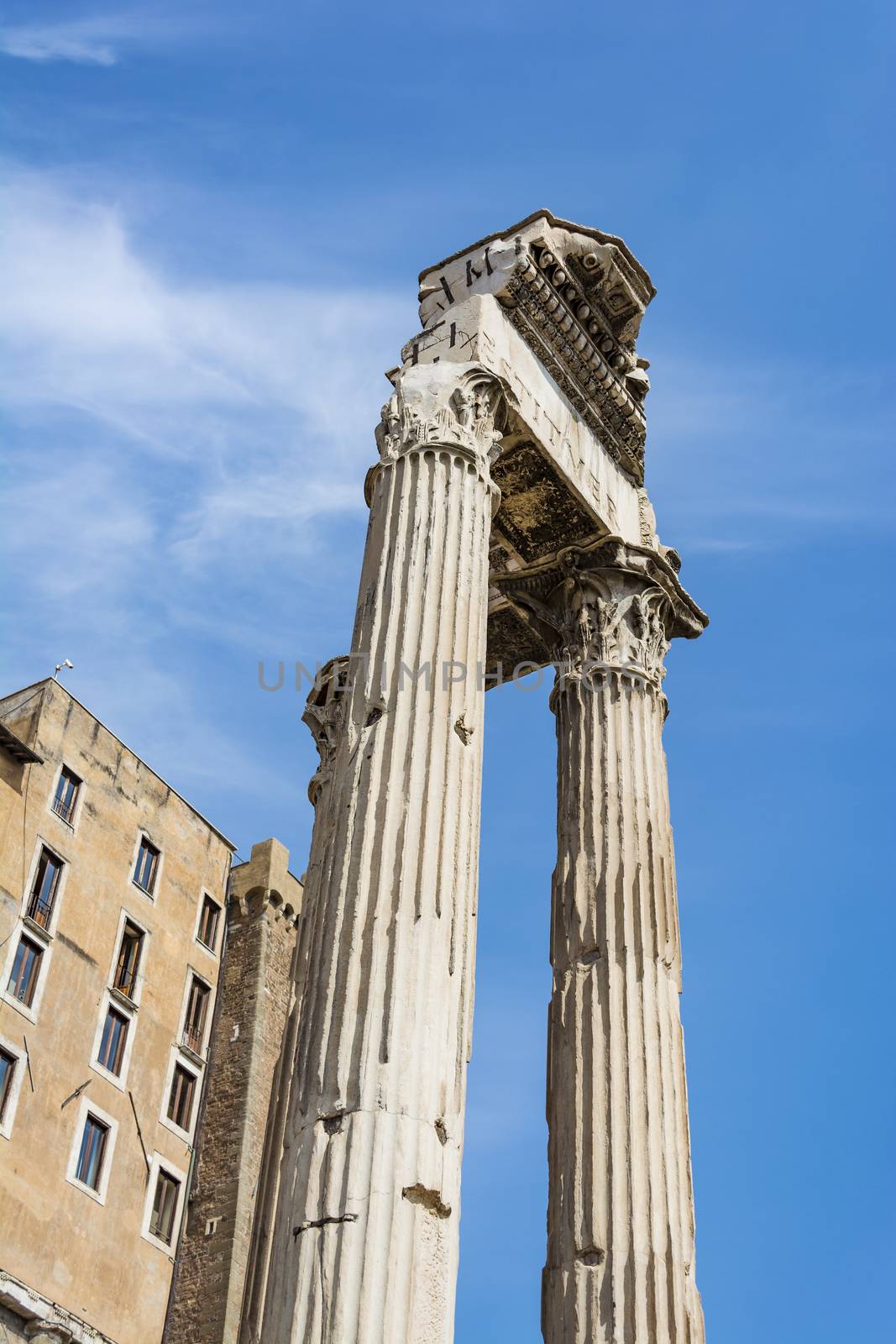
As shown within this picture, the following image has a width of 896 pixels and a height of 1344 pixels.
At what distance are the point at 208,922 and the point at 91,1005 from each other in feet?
21.6

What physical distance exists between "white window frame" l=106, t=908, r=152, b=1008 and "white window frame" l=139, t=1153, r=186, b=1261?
135 inches

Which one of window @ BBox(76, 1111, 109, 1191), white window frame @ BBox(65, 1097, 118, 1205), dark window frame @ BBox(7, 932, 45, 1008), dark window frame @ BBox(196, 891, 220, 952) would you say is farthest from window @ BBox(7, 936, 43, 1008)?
dark window frame @ BBox(196, 891, 220, 952)

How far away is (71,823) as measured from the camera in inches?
1394

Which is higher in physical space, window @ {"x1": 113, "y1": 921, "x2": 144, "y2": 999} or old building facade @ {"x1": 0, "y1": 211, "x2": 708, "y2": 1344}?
window @ {"x1": 113, "y1": 921, "x2": 144, "y2": 999}

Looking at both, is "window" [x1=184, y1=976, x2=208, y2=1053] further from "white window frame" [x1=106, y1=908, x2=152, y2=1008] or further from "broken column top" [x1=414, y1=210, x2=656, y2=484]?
"broken column top" [x1=414, y1=210, x2=656, y2=484]

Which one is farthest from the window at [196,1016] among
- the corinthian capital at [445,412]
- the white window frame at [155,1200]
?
the corinthian capital at [445,412]

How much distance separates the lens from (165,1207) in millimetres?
34875

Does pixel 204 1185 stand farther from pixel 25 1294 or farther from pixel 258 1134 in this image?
pixel 25 1294

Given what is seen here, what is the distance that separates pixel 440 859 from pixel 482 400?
Result: 4.58m

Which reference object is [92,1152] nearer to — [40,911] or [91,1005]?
[91,1005]

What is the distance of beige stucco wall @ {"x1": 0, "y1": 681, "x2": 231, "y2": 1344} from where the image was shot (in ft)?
99.7

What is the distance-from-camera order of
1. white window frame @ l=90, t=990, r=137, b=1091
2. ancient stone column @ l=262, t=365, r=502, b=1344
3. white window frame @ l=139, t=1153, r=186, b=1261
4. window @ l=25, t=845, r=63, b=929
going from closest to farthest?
ancient stone column @ l=262, t=365, r=502, b=1344, window @ l=25, t=845, r=63, b=929, white window frame @ l=90, t=990, r=137, b=1091, white window frame @ l=139, t=1153, r=186, b=1261

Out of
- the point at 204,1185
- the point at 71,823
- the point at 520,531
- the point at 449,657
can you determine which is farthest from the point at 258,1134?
the point at 449,657

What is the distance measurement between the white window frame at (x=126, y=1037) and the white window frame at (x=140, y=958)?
0.29 feet
